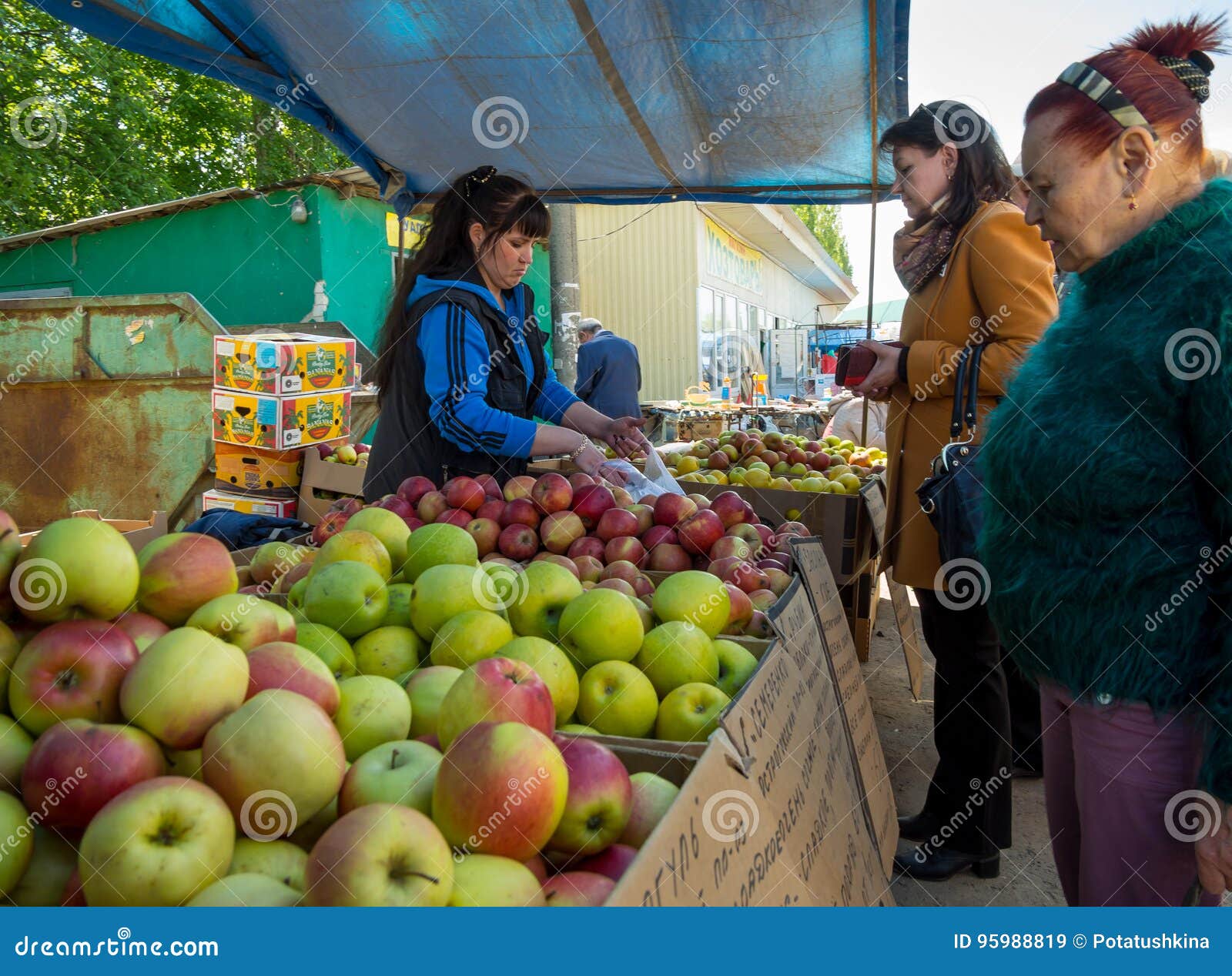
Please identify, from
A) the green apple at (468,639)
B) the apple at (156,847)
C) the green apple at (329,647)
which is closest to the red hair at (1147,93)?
the green apple at (468,639)

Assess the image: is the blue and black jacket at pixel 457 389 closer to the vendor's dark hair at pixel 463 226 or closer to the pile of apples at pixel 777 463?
the vendor's dark hair at pixel 463 226

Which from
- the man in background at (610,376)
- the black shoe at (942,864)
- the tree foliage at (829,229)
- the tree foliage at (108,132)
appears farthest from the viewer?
the tree foliage at (829,229)

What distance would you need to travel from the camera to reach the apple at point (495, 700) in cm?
119

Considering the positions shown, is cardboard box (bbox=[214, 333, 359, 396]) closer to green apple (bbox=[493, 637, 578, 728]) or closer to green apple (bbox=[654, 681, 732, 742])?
green apple (bbox=[493, 637, 578, 728])

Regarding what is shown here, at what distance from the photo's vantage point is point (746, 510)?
281 cm

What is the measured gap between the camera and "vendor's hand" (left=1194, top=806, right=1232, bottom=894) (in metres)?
1.35

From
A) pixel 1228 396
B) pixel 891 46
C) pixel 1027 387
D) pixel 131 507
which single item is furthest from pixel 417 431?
pixel 131 507

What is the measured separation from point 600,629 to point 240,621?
678 mm

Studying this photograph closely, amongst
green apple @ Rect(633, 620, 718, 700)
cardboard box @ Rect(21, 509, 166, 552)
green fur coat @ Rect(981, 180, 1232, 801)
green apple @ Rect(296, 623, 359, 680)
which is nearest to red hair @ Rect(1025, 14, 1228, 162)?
green fur coat @ Rect(981, 180, 1232, 801)

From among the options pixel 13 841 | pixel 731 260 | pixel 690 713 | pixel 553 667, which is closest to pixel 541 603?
pixel 553 667

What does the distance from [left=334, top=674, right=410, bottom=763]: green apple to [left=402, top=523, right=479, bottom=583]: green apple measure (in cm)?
57

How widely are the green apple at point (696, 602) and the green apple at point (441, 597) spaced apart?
0.43 m

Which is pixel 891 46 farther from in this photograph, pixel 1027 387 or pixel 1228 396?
pixel 1228 396

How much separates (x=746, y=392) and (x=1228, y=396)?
45.0 ft
